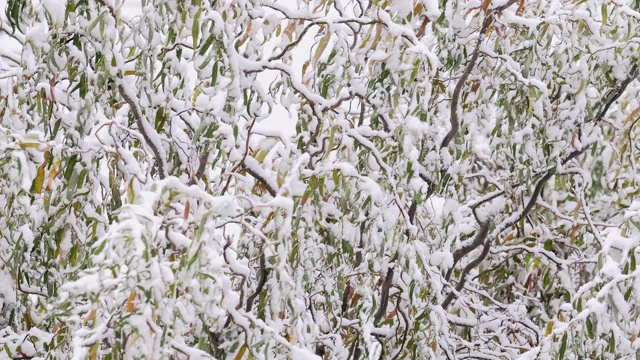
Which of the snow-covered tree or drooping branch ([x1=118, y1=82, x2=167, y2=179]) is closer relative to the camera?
the snow-covered tree

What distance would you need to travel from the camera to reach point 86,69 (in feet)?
8.46

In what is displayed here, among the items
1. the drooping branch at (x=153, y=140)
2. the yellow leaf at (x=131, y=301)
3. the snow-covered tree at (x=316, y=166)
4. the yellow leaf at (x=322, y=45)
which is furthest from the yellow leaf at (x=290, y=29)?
the yellow leaf at (x=131, y=301)

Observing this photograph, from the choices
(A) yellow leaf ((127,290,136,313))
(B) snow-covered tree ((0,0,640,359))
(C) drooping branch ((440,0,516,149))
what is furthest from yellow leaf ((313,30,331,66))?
(A) yellow leaf ((127,290,136,313))

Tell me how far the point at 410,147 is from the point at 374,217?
263 millimetres

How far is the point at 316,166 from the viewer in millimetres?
3031

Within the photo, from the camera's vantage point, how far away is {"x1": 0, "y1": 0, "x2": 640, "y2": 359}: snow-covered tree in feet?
7.66

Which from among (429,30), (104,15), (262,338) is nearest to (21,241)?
(104,15)

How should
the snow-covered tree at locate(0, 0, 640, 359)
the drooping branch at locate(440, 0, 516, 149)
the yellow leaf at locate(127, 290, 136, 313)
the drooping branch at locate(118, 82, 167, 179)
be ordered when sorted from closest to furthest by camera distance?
the yellow leaf at locate(127, 290, 136, 313) → the snow-covered tree at locate(0, 0, 640, 359) → the drooping branch at locate(118, 82, 167, 179) → the drooping branch at locate(440, 0, 516, 149)

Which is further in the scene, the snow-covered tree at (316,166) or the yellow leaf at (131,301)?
the snow-covered tree at (316,166)

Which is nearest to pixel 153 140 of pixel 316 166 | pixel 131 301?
pixel 316 166

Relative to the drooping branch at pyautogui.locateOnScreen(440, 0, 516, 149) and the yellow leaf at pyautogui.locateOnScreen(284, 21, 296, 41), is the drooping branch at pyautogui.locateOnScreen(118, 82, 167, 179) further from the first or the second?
the drooping branch at pyautogui.locateOnScreen(440, 0, 516, 149)

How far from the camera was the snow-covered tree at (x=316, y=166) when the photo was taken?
2336mm

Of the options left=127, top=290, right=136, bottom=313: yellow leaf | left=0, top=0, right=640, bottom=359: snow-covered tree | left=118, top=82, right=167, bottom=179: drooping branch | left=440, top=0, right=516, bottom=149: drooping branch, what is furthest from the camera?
left=440, top=0, right=516, bottom=149: drooping branch

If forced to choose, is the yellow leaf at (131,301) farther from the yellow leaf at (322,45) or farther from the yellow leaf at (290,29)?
the yellow leaf at (290,29)
